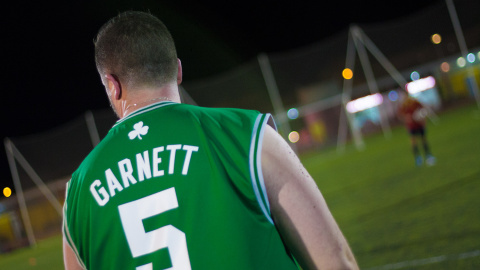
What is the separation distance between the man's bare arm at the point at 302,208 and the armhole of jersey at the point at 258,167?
0.01 m

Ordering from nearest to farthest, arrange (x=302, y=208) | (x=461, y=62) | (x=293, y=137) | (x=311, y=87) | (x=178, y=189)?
(x=302, y=208) < (x=178, y=189) < (x=461, y=62) < (x=293, y=137) < (x=311, y=87)

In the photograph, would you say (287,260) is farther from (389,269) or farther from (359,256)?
(359,256)

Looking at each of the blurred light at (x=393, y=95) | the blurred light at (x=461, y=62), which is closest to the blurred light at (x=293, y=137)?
the blurred light at (x=393, y=95)

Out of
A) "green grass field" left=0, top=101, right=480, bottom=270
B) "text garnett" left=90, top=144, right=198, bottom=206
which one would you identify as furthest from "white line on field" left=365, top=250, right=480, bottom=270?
"text garnett" left=90, top=144, right=198, bottom=206

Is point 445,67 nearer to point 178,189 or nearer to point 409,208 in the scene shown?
point 409,208

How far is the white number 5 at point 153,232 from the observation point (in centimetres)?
152

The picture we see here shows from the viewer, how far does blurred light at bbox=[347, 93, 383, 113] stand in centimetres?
2080

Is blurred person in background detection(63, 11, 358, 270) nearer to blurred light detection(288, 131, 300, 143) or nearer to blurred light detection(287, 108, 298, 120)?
blurred light detection(288, 131, 300, 143)

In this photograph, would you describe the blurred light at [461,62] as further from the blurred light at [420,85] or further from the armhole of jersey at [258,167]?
the armhole of jersey at [258,167]

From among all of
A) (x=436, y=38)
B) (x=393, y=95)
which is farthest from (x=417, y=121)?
(x=436, y=38)

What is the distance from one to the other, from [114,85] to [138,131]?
0.23 metres

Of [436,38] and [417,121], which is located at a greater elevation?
[436,38]

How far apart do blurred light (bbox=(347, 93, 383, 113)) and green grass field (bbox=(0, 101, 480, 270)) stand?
18.1ft

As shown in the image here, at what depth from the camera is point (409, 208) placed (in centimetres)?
740
